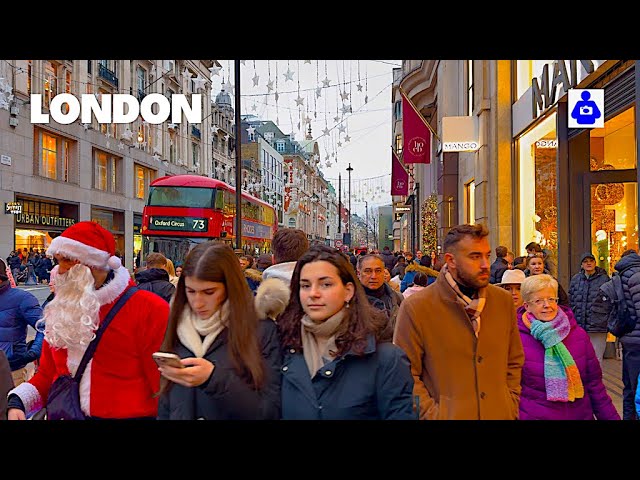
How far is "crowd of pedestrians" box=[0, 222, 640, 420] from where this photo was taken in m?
2.61

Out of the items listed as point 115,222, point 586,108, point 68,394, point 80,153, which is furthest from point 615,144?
point 115,222

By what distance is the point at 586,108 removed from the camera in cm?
1065

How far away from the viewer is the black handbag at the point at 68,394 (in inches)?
122

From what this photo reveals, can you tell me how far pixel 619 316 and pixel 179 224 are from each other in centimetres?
1718

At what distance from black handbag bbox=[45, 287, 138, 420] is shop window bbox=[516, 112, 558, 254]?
11371mm

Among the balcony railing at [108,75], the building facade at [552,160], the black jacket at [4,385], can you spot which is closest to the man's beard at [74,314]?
the black jacket at [4,385]

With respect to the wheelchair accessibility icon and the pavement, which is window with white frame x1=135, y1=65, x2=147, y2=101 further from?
the pavement

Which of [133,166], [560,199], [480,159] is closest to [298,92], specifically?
[480,159]

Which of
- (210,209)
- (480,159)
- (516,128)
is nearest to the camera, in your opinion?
(516,128)

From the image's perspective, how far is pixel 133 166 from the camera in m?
43.1
